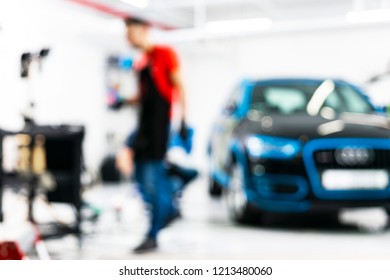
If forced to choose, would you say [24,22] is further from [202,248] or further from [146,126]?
[202,248]

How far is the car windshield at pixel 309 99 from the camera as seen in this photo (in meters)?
3.33

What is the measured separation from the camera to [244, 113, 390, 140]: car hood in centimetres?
318

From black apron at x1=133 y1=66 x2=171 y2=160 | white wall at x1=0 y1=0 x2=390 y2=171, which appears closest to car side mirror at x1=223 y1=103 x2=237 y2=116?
white wall at x1=0 y1=0 x2=390 y2=171

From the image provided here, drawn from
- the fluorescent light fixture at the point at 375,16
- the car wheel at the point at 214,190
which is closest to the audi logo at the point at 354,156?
the fluorescent light fixture at the point at 375,16

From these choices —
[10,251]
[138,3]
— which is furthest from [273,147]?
[10,251]

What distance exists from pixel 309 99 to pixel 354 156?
39 centimetres

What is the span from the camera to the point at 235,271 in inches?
A: 79.0

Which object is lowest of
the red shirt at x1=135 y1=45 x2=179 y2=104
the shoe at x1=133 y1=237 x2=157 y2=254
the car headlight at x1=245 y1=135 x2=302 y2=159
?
the shoe at x1=133 y1=237 x2=157 y2=254

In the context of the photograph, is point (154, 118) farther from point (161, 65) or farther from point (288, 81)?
point (288, 81)

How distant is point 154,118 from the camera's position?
9.53 ft

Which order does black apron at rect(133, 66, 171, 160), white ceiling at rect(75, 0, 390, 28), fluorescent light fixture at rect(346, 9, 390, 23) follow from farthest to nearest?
white ceiling at rect(75, 0, 390, 28)
black apron at rect(133, 66, 171, 160)
fluorescent light fixture at rect(346, 9, 390, 23)

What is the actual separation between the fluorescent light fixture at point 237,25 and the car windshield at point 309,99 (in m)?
0.36

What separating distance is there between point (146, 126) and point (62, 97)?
138 centimetres

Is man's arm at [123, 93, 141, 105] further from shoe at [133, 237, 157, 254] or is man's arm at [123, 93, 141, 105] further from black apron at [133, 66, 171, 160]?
shoe at [133, 237, 157, 254]
